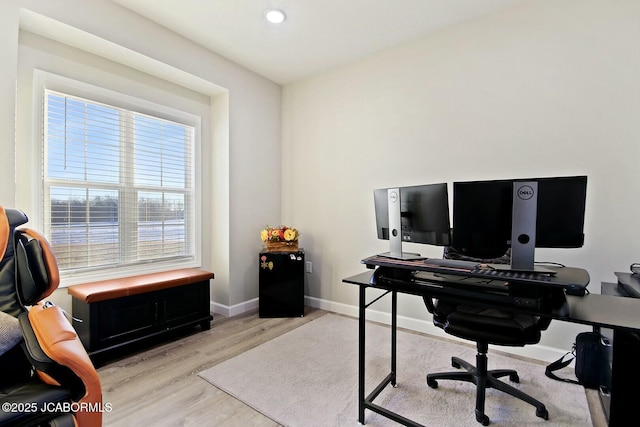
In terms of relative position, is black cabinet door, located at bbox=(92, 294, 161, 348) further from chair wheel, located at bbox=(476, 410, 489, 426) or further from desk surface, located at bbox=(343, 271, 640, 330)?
desk surface, located at bbox=(343, 271, 640, 330)

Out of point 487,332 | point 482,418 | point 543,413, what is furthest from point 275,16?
point 543,413

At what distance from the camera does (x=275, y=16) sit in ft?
8.41

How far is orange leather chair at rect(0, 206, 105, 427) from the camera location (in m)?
1.03

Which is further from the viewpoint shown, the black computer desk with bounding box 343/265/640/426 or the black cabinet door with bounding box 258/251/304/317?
the black cabinet door with bounding box 258/251/304/317

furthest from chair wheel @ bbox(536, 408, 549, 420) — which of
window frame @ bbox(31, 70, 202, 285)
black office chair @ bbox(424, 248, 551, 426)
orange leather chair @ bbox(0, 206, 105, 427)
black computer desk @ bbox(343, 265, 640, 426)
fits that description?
window frame @ bbox(31, 70, 202, 285)

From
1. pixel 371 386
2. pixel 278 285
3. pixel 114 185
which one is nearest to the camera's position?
pixel 371 386

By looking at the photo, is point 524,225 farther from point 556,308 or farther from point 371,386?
point 371,386

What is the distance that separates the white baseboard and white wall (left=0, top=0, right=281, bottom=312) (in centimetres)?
8

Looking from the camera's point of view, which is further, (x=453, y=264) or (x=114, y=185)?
(x=114, y=185)

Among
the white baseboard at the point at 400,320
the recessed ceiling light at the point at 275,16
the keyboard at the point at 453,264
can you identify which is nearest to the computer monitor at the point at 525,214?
the keyboard at the point at 453,264

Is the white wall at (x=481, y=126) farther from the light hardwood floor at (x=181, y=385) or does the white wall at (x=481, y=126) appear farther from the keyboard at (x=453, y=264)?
the keyboard at (x=453, y=264)

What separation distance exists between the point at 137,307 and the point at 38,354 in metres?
1.62

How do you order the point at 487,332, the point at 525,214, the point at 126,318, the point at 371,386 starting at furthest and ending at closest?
the point at 126,318 → the point at 371,386 → the point at 487,332 → the point at 525,214

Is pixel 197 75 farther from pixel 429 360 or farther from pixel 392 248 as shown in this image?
pixel 429 360
